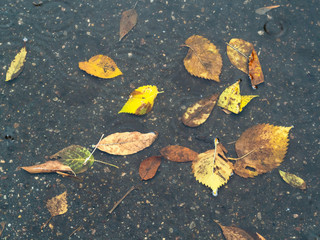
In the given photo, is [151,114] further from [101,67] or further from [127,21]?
[127,21]

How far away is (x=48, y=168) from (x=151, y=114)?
788 mm

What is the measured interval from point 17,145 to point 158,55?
118 centimetres

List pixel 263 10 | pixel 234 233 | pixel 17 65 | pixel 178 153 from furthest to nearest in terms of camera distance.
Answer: pixel 263 10, pixel 17 65, pixel 178 153, pixel 234 233

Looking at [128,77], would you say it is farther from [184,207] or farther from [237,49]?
[184,207]

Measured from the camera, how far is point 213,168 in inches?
78.4

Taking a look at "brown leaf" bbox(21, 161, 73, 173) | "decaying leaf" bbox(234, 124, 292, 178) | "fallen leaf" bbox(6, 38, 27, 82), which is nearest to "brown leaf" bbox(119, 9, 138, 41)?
"fallen leaf" bbox(6, 38, 27, 82)

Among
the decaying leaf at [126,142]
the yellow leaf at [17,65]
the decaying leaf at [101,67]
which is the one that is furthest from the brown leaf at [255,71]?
the yellow leaf at [17,65]

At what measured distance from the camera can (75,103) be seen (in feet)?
6.93

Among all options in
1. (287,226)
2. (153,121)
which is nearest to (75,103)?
(153,121)

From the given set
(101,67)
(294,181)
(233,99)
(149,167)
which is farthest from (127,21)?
(294,181)

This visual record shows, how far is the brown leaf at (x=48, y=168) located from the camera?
198cm

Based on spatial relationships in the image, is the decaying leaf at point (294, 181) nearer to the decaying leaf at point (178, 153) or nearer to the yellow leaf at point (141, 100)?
the decaying leaf at point (178, 153)

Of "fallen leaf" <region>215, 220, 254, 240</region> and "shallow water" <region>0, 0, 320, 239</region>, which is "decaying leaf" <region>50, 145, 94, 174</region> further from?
"fallen leaf" <region>215, 220, 254, 240</region>

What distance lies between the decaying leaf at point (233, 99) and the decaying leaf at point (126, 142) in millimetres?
557
